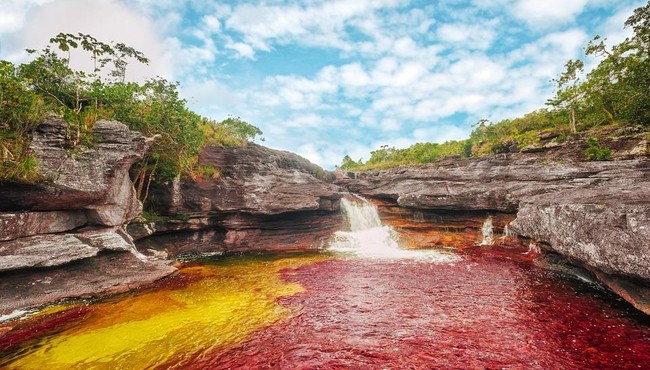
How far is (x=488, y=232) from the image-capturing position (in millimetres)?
25312

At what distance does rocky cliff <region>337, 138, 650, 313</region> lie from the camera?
10.0 m

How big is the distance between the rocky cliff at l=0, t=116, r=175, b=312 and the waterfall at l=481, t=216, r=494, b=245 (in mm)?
→ 24102

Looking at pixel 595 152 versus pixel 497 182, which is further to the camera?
pixel 595 152

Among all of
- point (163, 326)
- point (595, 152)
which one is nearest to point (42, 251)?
point (163, 326)

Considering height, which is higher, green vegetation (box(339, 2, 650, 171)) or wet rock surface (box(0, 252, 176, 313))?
green vegetation (box(339, 2, 650, 171))

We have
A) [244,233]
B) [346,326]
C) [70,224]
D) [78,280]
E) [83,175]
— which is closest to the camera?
[346,326]

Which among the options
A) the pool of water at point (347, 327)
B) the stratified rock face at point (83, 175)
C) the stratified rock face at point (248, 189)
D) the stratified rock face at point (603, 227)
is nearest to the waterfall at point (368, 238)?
Result: the stratified rock face at point (248, 189)

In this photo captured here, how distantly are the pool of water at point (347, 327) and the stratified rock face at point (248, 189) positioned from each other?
9.62 m

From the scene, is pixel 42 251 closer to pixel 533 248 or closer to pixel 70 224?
pixel 70 224

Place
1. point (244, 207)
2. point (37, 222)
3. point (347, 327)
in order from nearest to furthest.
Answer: point (347, 327) → point (37, 222) → point (244, 207)

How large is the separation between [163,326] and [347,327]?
6.59 metres

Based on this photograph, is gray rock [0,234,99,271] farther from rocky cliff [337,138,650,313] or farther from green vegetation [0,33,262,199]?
rocky cliff [337,138,650,313]

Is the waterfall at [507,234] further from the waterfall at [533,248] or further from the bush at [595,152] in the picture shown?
the bush at [595,152]

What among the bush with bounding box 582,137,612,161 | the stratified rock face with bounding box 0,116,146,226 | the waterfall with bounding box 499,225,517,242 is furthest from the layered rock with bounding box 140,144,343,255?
the bush with bounding box 582,137,612,161
